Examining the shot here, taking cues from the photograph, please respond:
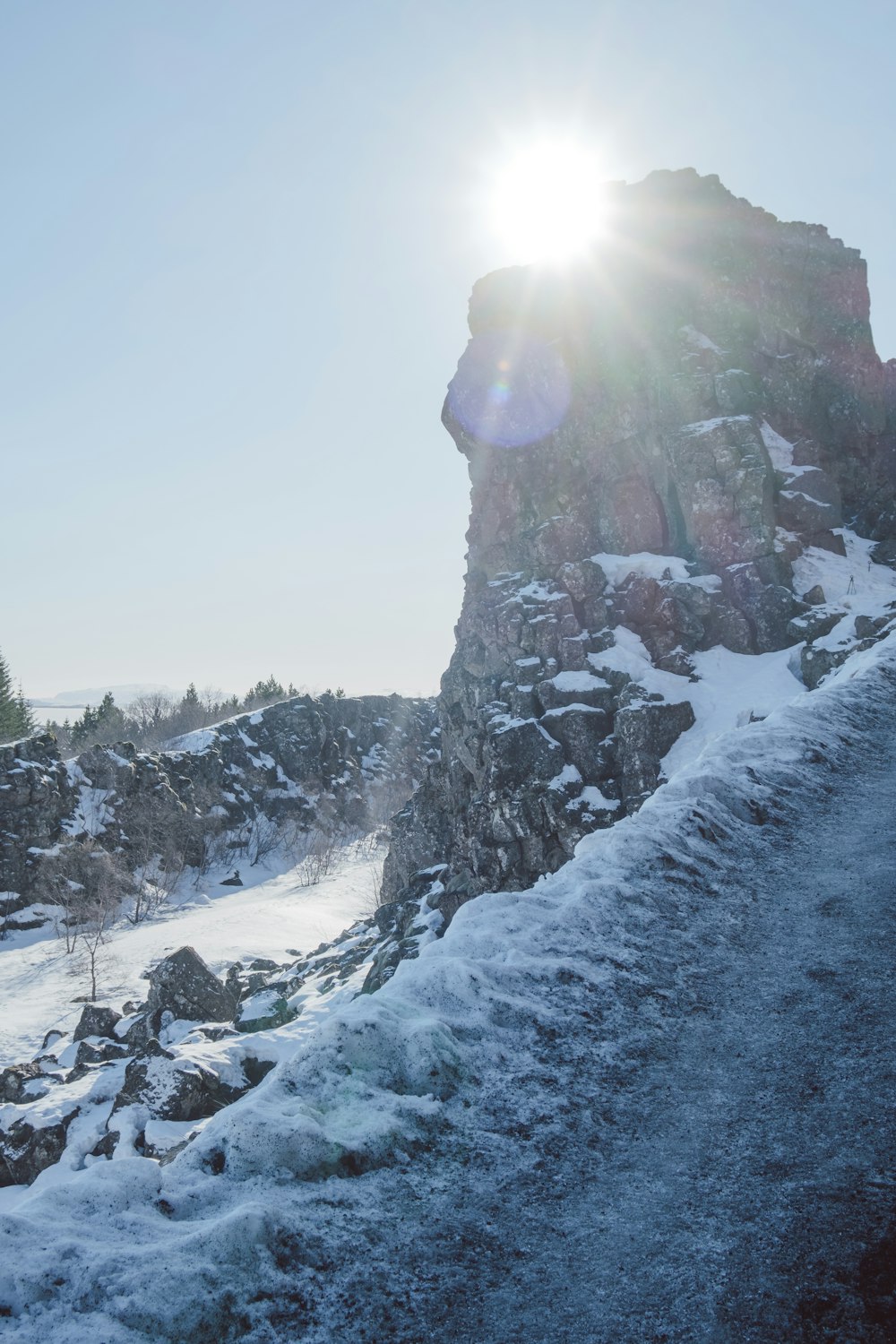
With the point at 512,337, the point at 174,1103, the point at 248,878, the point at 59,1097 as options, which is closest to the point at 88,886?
the point at 248,878

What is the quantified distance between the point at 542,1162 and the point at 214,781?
8863 cm

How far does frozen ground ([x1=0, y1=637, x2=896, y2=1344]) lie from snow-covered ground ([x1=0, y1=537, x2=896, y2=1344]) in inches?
0.5

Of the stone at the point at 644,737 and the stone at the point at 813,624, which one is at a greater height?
the stone at the point at 813,624

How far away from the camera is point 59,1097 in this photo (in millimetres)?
23203

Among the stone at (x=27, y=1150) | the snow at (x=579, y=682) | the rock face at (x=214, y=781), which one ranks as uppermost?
the snow at (x=579, y=682)

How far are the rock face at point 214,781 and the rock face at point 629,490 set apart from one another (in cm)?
3284

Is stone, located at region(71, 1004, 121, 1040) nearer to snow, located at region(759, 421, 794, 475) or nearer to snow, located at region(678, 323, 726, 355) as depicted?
snow, located at region(759, 421, 794, 475)

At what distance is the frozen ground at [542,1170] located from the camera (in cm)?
302

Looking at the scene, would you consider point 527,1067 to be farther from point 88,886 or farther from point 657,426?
point 88,886

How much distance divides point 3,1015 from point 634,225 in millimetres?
69352

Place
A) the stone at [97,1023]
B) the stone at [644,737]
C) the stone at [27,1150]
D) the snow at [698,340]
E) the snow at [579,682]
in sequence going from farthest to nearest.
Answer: the snow at [698,340], the snow at [579,682], the stone at [644,737], the stone at [97,1023], the stone at [27,1150]

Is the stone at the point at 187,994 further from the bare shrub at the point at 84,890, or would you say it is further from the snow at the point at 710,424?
the snow at the point at 710,424

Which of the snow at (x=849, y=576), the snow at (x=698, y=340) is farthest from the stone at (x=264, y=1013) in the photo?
the snow at (x=698, y=340)

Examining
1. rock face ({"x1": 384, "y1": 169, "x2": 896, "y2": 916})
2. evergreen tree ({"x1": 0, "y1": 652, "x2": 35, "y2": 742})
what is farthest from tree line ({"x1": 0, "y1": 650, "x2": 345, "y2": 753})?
rock face ({"x1": 384, "y1": 169, "x2": 896, "y2": 916})
